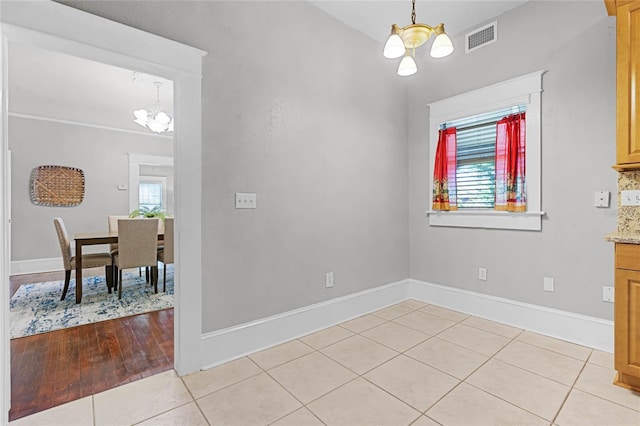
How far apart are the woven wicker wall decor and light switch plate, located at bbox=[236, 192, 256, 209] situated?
18.0ft

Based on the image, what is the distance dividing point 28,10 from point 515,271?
3937mm

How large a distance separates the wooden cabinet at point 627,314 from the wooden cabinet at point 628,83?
585 millimetres

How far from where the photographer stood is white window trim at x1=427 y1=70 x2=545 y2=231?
272cm

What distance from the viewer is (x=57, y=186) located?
5723 millimetres

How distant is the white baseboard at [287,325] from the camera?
7.27 ft

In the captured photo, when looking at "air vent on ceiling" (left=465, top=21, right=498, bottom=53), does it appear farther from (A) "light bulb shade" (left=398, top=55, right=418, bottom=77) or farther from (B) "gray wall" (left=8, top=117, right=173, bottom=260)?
(B) "gray wall" (left=8, top=117, right=173, bottom=260)

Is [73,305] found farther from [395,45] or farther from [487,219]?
[487,219]

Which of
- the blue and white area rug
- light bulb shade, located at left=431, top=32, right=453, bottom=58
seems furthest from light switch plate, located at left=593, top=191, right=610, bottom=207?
the blue and white area rug

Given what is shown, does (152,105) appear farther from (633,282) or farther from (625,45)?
(633,282)

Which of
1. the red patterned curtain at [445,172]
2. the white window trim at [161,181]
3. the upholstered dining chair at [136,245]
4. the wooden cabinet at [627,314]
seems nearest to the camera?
the wooden cabinet at [627,314]

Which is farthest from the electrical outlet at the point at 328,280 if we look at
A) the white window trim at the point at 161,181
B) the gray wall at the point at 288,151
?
the white window trim at the point at 161,181

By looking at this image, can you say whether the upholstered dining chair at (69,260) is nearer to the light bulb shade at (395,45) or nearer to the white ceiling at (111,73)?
the white ceiling at (111,73)

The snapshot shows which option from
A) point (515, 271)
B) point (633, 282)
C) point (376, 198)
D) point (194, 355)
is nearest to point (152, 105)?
point (376, 198)

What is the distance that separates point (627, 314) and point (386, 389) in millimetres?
1484
